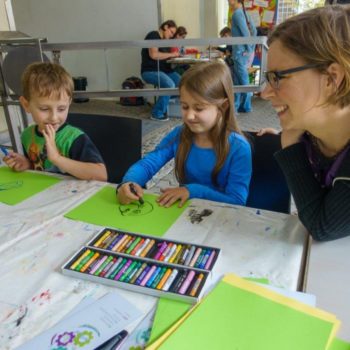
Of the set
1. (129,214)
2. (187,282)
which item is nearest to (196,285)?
(187,282)

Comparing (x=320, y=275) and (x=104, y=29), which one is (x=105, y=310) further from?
(x=104, y=29)

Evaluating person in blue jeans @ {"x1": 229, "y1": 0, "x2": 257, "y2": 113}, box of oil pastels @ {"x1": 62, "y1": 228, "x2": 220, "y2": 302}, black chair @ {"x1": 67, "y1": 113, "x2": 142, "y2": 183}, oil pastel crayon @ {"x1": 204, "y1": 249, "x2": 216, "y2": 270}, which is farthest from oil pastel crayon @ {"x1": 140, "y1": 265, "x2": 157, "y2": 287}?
person in blue jeans @ {"x1": 229, "y1": 0, "x2": 257, "y2": 113}

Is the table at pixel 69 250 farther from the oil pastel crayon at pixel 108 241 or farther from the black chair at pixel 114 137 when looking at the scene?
the black chair at pixel 114 137

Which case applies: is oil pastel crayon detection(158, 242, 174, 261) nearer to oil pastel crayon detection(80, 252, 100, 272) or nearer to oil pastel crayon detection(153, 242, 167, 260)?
oil pastel crayon detection(153, 242, 167, 260)

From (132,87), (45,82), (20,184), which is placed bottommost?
(132,87)

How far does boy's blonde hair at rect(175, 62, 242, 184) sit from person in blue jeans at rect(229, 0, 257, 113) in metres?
3.04

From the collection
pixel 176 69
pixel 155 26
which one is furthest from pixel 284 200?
pixel 155 26

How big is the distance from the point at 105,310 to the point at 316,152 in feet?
2.23

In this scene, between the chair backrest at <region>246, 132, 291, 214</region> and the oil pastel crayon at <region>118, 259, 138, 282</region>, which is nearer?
the oil pastel crayon at <region>118, 259, 138, 282</region>

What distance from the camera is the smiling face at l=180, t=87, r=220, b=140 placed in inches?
48.9

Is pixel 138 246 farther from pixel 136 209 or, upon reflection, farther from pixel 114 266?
pixel 136 209

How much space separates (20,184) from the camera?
3.78ft

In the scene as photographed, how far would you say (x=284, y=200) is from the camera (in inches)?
50.0

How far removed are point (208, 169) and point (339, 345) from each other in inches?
32.7
